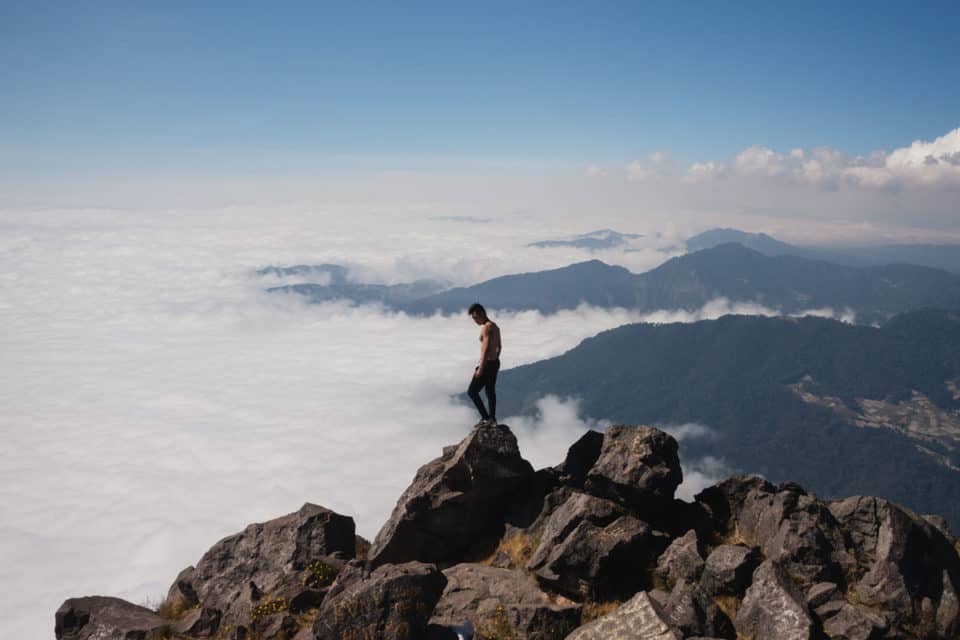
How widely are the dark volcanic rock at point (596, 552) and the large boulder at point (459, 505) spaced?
351cm

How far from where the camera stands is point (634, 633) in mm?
11492

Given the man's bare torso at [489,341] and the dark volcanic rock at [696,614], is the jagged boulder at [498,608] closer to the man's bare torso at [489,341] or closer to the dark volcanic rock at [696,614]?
the dark volcanic rock at [696,614]

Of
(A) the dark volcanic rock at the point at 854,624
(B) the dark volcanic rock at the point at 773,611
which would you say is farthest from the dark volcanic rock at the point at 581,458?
(A) the dark volcanic rock at the point at 854,624

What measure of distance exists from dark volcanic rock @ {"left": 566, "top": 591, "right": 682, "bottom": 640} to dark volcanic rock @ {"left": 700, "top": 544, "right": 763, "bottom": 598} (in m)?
4.16

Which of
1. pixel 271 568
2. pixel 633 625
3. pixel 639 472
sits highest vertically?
pixel 639 472

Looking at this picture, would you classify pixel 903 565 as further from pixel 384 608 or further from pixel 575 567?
pixel 384 608

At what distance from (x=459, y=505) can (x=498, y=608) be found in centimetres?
600

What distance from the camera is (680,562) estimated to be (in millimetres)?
16594

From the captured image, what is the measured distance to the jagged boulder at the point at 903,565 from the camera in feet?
47.3

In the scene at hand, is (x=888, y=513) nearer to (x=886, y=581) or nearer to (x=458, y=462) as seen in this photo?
(x=886, y=581)

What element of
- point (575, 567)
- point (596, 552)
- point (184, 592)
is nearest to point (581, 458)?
point (596, 552)

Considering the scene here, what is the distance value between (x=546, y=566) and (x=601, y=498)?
4.16 m

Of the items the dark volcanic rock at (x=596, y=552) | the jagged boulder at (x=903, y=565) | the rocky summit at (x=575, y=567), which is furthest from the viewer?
the dark volcanic rock at (x=596, y=552)

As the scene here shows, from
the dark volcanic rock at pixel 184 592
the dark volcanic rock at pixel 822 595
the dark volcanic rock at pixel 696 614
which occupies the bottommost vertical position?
the dark volcanic rock at pixel 184 592
